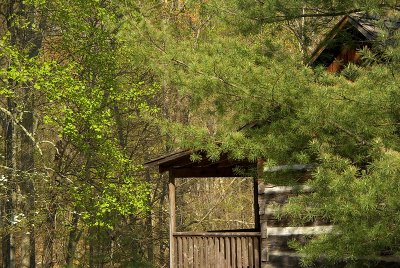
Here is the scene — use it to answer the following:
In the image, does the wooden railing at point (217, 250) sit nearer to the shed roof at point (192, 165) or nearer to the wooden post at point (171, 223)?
the wooden post at point (171, 223)

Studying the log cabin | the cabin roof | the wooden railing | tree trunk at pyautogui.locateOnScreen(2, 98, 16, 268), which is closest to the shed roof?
the log cabin

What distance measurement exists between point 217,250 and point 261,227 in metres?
1.60

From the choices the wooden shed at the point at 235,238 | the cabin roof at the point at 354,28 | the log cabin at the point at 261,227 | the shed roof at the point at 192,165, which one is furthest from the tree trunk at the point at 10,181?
the cabin roof at the point at 354,28

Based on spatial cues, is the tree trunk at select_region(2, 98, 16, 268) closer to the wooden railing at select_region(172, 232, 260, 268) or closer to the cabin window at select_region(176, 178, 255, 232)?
the wooden railing at select_region(172, 232, 260, 268)

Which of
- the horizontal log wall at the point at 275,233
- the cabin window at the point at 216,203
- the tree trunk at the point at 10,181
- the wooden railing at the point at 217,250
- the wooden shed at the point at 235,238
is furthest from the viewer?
the cabin window at the point at 216,203

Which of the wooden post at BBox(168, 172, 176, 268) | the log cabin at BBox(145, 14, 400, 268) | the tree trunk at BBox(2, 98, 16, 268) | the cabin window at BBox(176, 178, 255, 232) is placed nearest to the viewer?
the log cabin at BBox(145, 14, 400, 268)

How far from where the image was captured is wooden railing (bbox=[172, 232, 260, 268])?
15852 millimetres

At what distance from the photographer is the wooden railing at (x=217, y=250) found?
15852mm

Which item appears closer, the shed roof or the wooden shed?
the wooden shed

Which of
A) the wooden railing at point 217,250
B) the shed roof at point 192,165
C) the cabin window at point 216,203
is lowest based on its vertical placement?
the wooden railing at point 217,250

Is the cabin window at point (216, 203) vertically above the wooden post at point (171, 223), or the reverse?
the cabin window at point (216, 203)

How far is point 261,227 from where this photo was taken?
15094 mm

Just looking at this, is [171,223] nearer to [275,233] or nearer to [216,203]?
[275,233]

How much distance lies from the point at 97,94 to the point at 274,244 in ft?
26.6
